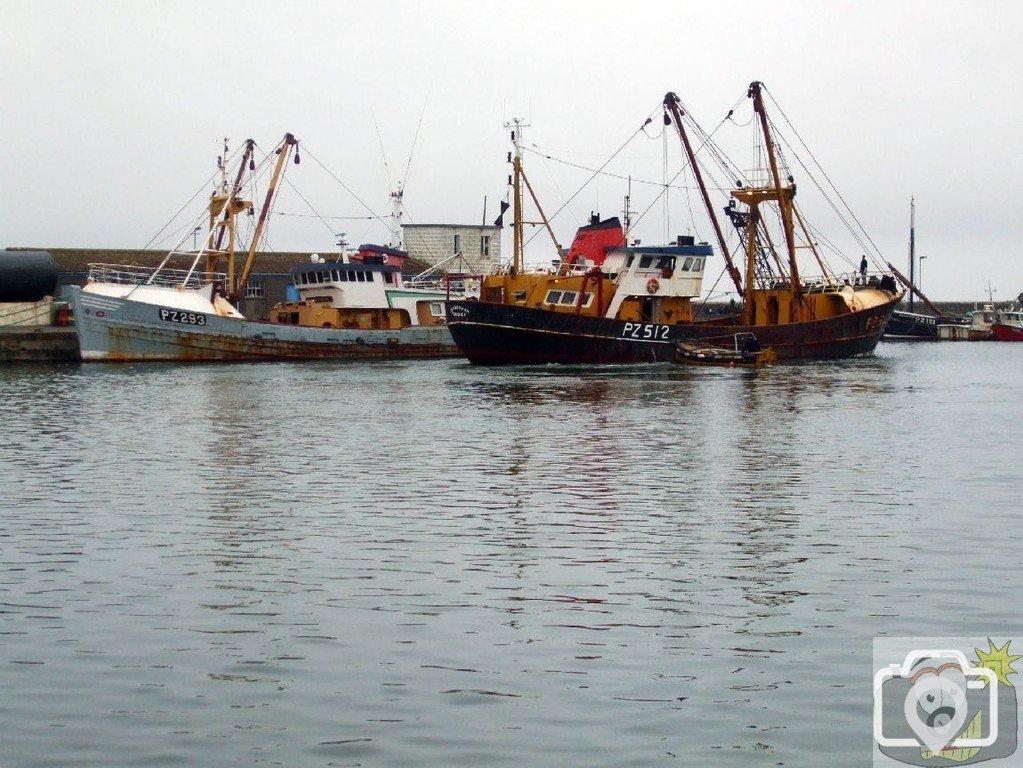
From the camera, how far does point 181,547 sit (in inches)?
623

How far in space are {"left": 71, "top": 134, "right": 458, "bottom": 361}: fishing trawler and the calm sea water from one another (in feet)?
116

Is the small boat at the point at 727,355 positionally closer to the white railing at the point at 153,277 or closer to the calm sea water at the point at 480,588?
the white railing at the point at 153,277

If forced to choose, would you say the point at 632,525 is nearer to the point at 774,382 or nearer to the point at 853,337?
the point at 774,382

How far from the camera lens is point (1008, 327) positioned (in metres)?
123

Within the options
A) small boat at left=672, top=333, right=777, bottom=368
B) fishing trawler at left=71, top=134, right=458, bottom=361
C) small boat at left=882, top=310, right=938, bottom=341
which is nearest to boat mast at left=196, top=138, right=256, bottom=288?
fishing trawler at left=71, top=134, right=458, bottom=361

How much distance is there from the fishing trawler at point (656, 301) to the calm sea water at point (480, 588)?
101 feet

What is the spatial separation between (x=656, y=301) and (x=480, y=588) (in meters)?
53.3

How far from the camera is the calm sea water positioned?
30.4 ft

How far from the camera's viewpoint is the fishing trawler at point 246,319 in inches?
2557

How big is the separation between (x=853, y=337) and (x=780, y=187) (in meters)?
9.51

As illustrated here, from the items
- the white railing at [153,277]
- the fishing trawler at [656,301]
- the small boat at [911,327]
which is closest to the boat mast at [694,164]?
the fishing trawler at [656,301]

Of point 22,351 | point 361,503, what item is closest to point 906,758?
point 361,503

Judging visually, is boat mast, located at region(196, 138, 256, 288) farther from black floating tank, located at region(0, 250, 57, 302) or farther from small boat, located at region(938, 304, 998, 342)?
small boat, located at region(938, 304, 998, 342)

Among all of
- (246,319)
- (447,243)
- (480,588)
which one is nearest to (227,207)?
(246,319)
